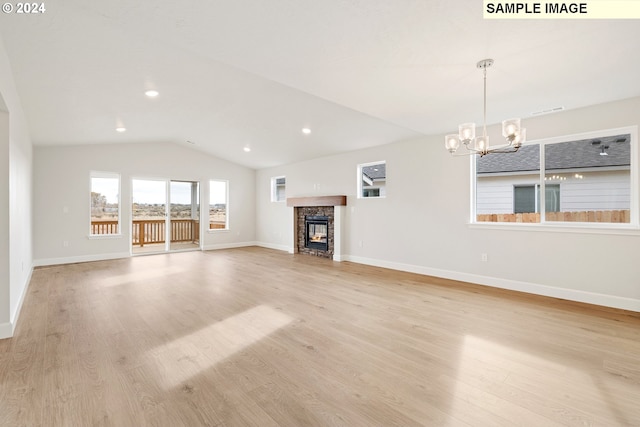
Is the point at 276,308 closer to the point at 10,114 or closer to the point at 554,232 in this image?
the point at 10,114

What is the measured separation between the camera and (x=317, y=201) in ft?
23.9

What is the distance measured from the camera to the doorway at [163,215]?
8133 millimetres

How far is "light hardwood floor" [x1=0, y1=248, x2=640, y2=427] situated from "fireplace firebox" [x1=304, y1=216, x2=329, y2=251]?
3.11m

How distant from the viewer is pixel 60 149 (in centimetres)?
644

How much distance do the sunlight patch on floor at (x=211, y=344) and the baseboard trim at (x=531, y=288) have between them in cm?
310

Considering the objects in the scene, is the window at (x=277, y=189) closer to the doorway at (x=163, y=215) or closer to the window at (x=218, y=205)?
the window at (x=218, y=205)

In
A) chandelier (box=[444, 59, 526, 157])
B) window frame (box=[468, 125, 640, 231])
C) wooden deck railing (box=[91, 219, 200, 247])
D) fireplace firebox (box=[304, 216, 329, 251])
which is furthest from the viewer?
wooden deck railing (box=[91, 219, 200, 247])

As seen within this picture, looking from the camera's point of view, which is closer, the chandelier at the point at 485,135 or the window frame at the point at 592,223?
the chandelier at the point at 485,135

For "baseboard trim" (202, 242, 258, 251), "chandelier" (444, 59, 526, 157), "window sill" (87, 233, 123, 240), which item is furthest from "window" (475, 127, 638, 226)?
"window sill" (87, 233, 123, 240)

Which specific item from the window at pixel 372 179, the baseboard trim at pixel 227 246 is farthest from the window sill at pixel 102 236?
the window at pixel 372 179

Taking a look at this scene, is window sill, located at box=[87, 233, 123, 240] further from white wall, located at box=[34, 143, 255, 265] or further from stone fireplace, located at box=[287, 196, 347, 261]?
stone fireplace, located at box=[287, 196, 347, 261]

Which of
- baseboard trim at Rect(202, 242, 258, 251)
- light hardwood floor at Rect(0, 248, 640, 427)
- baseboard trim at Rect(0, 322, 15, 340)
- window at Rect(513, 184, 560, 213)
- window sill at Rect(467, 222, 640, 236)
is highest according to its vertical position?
window at Rect(513, 184, 560, 213)

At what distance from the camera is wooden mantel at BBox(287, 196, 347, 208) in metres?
6.81

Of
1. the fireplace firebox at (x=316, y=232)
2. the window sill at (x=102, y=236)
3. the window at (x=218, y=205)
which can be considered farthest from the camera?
the window at (x=218, y=205)
